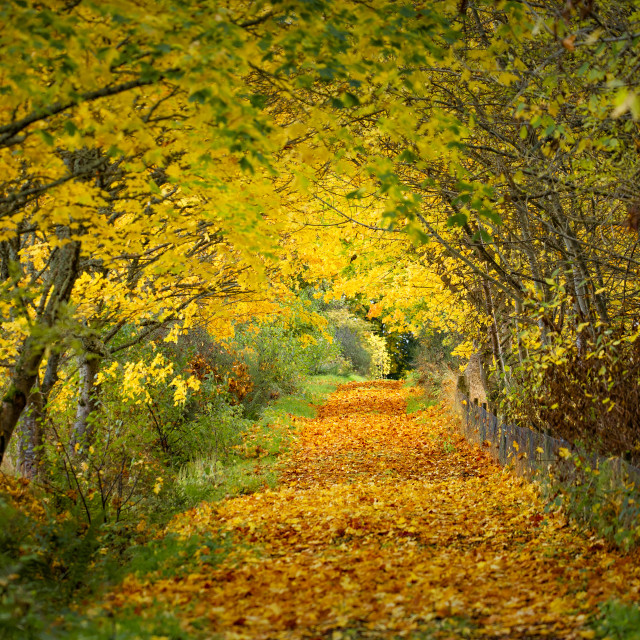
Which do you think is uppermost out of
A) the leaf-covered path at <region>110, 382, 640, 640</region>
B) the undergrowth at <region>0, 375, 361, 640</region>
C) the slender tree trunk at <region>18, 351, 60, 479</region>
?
the slender tree trunk at <region>18, 351, 60, 479</region>

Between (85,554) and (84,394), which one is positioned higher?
(84,394)

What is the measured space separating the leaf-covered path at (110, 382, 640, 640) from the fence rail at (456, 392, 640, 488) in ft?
1.08

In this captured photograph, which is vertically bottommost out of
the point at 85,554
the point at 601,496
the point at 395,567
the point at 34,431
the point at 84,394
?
the point at 395,567

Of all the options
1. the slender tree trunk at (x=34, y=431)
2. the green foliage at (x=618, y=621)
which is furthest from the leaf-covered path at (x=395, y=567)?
the slender tree trunk at (x=34, y=431)

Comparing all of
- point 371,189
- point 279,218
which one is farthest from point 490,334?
point 371,189

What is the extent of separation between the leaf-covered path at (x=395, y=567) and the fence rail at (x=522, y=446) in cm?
33

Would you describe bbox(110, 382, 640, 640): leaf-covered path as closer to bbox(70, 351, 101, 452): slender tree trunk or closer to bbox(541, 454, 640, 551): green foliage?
bbox(541, 454, 640, 551): green foliage

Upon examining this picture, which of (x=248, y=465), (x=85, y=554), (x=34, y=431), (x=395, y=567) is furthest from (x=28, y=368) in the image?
(x=248, y=465)

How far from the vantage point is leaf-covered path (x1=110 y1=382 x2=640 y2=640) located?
356 cm

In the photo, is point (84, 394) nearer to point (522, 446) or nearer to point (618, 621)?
point (522, 446)

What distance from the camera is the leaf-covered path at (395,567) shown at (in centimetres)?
356

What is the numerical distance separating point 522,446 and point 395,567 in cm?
350

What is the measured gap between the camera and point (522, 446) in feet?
24.8

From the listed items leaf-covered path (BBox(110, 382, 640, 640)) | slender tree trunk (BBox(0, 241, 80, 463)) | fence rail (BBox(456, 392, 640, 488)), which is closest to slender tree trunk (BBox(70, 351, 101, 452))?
leaf-covered path (BBox(110, 382, 640, 640))
